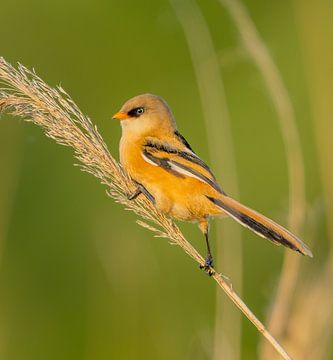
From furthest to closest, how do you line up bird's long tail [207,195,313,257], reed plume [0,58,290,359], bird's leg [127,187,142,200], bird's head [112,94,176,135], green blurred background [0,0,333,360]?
green blurred background [0,0,333,360], bird's head [112,94,176,135], bird's leg [127,187,142,200], reed plume [0,58,290,359], bird's long tail [207,195,313,257]

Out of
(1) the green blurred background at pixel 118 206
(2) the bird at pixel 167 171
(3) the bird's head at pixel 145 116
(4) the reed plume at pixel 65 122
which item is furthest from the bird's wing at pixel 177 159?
(4) the reed plume at pixel 65 122

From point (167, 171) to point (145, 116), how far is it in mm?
474

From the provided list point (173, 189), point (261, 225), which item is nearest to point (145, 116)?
point (173, 189)

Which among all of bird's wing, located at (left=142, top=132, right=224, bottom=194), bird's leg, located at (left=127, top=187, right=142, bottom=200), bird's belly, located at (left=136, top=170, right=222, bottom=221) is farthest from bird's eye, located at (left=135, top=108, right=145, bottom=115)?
bird's leg, located at (left=127, top=187, right=142, bottom=200)

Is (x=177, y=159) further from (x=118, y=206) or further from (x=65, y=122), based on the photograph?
(x=118, y=206)

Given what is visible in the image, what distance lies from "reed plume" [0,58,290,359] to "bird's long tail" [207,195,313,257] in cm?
30

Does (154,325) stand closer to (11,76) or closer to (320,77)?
(320,77)

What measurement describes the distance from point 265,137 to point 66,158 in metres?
3.33

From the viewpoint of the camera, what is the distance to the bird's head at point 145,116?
516 centimetres

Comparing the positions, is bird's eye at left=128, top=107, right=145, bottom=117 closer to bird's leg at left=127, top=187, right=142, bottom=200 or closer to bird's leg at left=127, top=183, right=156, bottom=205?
bird's leg at left=127, top=183, right=156, bottom=205

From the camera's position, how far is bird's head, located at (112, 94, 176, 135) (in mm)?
5156

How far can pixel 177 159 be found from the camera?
485 centimetres

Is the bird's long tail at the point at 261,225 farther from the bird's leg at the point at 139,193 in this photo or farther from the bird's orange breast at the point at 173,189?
the bird's leg at the point at 139,193

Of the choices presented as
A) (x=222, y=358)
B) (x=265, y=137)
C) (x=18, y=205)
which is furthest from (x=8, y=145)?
(x=265, y=137)
